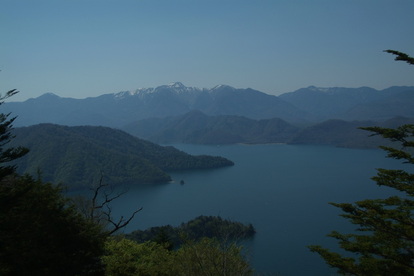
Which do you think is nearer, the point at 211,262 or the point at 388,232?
the point at 388,232

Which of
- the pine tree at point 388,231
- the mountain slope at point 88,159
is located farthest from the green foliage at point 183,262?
the mountain slope at point 88,159

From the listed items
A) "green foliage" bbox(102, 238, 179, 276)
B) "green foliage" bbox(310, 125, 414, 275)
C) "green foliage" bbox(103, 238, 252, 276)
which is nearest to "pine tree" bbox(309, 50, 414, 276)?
"green foliage" bbox(310, 125, 414, 275)

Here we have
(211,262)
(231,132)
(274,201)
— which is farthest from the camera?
(231,132)

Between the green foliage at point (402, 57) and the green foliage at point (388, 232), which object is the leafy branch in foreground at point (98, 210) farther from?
the green foliage at point (402, 57)

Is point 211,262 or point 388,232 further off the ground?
point 388,232

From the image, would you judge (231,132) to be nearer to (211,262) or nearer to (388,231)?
(211,262)

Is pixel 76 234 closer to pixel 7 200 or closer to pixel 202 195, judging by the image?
pixel 7 200

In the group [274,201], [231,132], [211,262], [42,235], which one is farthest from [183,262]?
[231,132]
